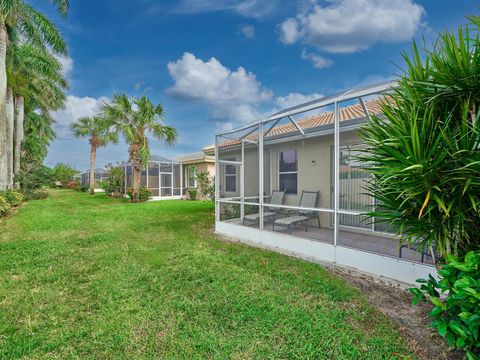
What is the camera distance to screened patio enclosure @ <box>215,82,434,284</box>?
4.58 m

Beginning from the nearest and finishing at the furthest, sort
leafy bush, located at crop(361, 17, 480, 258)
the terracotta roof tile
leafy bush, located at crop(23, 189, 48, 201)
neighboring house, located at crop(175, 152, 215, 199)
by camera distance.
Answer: leafy bush, located at crop(361, 17, 480, 258) < the terracotta roof tile < leafy bush, located at crop(23, 189, 48, 201) < neighboring house, located at crop(175, 152, 215, 199)

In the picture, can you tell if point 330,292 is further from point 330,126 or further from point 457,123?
point 330,126

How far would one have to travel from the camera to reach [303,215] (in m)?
7.03

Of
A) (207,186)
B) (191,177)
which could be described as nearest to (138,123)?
(191,177)

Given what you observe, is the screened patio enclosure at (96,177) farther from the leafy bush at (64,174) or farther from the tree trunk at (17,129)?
the tree trunk at (17,129)

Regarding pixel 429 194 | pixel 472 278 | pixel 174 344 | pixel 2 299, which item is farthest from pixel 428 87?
pixel 2 299

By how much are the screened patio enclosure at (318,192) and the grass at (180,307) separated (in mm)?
697

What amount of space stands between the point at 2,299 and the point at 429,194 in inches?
225

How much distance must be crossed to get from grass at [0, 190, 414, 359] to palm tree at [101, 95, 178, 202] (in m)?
10.2

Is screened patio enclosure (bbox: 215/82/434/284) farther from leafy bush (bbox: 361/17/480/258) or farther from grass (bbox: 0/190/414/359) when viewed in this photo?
leafy bush (bbox: 361/17/480/258)

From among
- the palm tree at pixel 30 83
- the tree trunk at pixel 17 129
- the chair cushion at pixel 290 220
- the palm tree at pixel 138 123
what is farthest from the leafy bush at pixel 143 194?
the chair cushion at pixel 290 220

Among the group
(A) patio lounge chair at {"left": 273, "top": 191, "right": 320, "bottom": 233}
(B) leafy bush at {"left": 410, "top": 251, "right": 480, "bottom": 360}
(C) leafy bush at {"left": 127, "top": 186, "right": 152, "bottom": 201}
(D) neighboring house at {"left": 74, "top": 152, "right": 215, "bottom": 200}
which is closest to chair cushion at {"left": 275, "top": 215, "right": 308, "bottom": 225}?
(A) patio lounge chair at {"left": 273, "top": 191, "right": 320, "bottom": 233}

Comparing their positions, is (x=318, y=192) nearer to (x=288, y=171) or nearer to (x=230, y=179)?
(x=288, y=171)

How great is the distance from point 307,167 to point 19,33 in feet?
50.0
